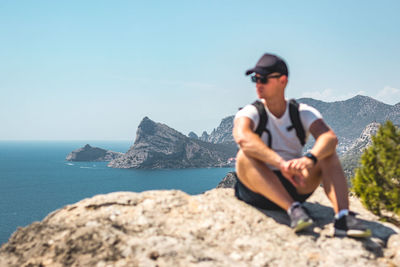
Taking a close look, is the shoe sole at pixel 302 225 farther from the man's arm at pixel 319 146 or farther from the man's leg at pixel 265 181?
the man's arm at pixel 319 146

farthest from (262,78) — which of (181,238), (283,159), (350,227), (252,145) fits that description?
(181,238)

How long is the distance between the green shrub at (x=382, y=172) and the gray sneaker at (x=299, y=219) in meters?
2.19

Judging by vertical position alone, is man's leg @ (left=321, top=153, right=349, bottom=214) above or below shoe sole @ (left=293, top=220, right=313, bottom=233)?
above

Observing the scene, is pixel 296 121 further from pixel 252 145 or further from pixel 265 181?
pixel 265 181

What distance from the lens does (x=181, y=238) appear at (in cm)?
407

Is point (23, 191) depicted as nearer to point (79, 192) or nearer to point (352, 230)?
point (79, 192)

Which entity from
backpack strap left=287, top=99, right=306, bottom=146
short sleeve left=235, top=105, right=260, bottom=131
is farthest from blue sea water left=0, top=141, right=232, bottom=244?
backpack strap left=287, top=99, right=306, bottom=146

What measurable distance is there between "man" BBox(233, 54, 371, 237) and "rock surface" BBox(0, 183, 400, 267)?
31cm

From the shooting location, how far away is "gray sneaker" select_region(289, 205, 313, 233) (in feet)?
13.9

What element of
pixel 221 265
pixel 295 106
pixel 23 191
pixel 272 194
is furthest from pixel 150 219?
pixel 23 191

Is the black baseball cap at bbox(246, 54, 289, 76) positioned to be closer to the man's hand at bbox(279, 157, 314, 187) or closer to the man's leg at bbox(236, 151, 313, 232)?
the man's leg at bbox(236, 151, 313, 232)

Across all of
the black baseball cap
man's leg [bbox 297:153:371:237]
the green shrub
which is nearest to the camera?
man's leg [bbox 297:153:371:237]

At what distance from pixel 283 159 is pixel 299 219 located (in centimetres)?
85

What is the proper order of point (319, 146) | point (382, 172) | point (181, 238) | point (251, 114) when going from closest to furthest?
1. point (181, 238)
2. point (319, 146)
3. point (251, 114)
4. point (382, 172)
